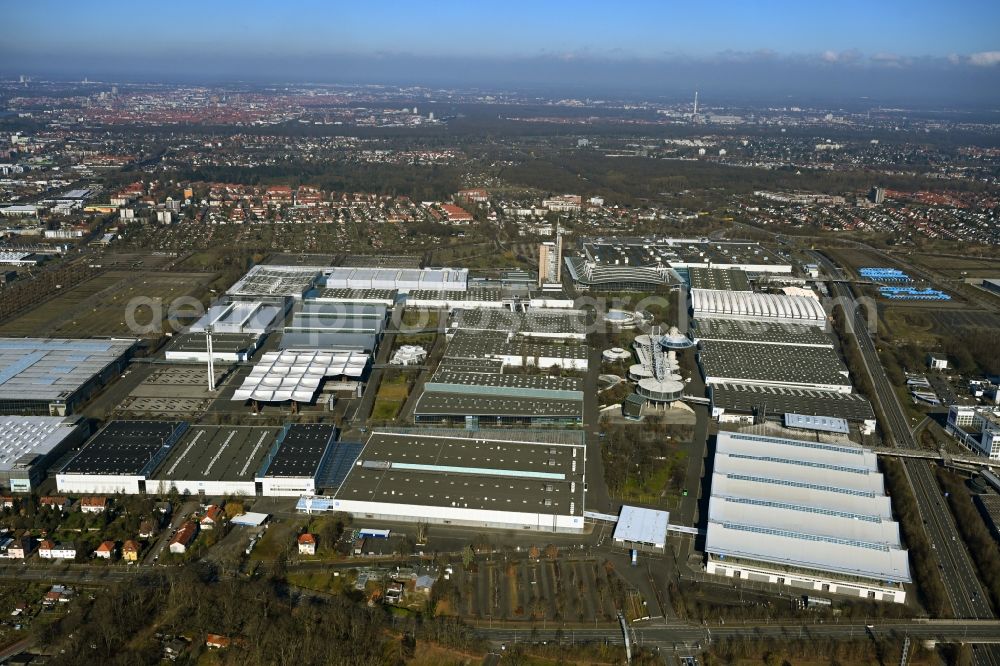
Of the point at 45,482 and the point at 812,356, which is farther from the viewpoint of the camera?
the point at 812,356

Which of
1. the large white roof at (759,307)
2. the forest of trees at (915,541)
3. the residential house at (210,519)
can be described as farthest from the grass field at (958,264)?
the residential house at (210,519)

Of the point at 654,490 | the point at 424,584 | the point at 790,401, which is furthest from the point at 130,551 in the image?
the point at 790,401

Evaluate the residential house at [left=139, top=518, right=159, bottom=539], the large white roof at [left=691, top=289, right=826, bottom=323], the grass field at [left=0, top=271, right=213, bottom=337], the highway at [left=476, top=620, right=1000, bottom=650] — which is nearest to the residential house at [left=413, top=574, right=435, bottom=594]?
the highway at [left=476, top=620, right=1000, bottom=650]

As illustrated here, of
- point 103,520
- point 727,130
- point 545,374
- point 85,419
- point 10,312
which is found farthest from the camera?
point 727,130

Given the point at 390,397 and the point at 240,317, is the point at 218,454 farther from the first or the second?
the point at 240,317

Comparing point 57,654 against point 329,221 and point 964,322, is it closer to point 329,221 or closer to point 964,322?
point 964,322

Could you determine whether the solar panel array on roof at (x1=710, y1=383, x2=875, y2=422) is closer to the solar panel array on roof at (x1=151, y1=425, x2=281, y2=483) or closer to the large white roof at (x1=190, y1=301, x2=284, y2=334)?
the solar panel array on roof at (x1=151, y1=425, x2=281, y2=483)

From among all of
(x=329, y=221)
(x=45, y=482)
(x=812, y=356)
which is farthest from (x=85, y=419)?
(x=329, y=221)
